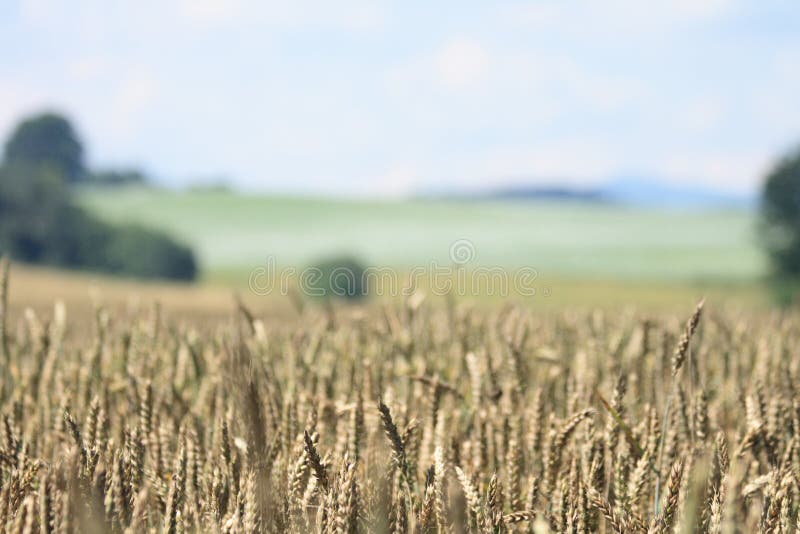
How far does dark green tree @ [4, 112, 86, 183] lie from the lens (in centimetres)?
10044

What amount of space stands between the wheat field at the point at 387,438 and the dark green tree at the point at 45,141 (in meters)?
102

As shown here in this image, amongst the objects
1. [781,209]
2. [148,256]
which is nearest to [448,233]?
→ [148,256]

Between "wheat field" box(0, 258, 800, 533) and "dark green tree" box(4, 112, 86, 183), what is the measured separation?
102379mm

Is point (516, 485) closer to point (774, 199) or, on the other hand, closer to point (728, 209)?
point (774, 199)

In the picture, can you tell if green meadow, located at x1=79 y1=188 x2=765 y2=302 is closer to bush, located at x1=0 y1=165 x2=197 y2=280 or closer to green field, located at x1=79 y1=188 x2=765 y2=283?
green field, located at x1=79 y1=188 x2=765 y2=283

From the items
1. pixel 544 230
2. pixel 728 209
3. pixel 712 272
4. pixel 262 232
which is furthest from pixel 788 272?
pixel 728 209

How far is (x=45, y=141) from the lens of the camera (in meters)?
102

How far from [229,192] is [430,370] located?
8426 centimetres

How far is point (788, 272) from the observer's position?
34781 mm

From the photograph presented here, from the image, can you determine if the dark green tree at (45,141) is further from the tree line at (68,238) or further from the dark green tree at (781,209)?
the dark green tree at (781,209)

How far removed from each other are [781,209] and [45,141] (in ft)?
279

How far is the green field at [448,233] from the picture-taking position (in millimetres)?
55625

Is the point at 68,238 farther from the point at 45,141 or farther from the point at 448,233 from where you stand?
the point at 45,141

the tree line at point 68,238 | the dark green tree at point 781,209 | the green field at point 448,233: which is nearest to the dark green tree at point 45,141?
the green field at point 448,233
